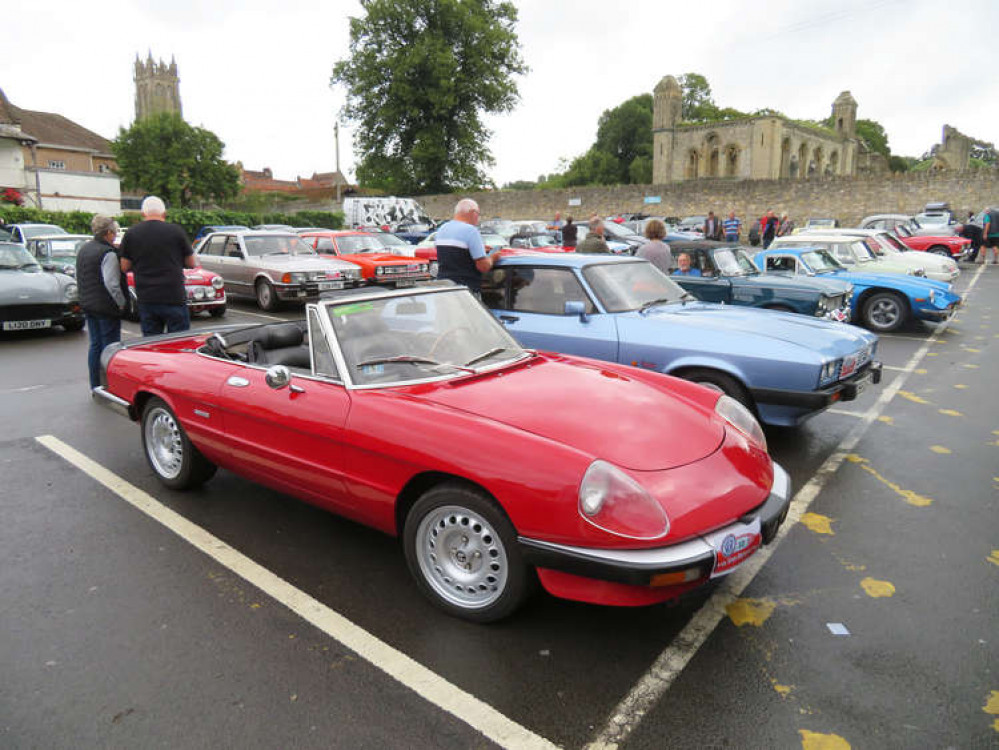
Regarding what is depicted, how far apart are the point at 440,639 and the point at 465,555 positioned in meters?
0.36

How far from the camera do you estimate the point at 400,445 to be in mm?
2961

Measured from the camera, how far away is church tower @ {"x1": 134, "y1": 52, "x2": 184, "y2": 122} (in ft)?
298

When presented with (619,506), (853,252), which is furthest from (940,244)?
(619,506)

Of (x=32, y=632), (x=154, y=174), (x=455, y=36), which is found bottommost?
(x=32, y=632)

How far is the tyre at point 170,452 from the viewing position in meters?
4.30

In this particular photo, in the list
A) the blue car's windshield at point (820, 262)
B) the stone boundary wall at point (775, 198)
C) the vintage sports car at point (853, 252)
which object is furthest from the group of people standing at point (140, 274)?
the stone boundary wall at point (775, 198)

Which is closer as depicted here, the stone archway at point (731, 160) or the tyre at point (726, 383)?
the tyre at point (726, 383)

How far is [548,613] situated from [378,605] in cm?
79

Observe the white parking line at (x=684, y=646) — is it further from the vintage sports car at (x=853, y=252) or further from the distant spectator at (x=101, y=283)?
the vintage sports car at (x=853, y=252)

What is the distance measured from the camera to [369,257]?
1439 cm

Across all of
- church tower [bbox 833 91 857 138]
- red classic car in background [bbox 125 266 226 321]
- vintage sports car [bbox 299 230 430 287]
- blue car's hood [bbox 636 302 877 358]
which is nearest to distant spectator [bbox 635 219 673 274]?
blue car's hood [bbox 636 302 877 358]

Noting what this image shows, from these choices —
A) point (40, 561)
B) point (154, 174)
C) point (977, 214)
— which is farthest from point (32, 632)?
point (154, 174)

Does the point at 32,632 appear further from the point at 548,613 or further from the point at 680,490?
the point at 680,490

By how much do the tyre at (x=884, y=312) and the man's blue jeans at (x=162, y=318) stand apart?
1000 centimetres
